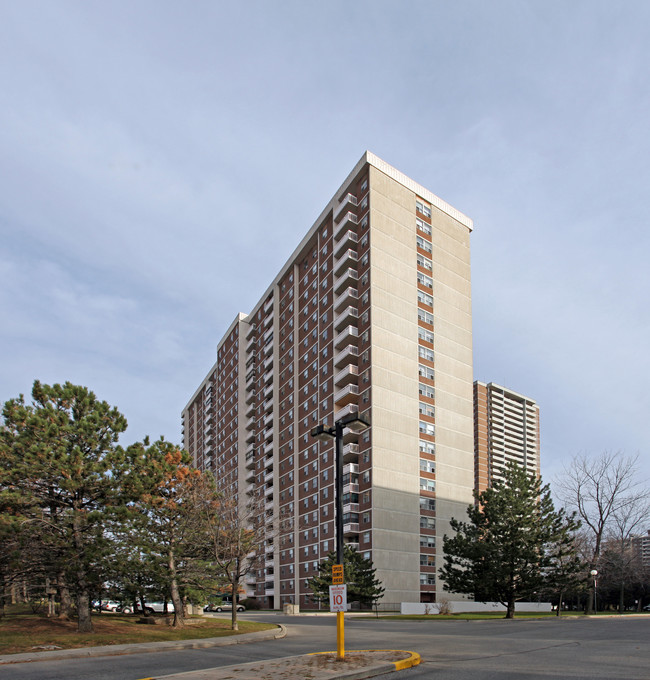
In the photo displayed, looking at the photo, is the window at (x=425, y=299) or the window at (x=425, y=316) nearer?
the window at (x=425, y=316)

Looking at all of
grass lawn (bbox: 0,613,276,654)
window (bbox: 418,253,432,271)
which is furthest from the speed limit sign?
window (bbox: 418,253,432,271)

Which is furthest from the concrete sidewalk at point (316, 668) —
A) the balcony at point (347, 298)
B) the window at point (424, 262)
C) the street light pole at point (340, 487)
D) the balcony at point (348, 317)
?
the window at point (424, 262)

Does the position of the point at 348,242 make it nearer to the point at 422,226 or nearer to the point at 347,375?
the point at 422,226

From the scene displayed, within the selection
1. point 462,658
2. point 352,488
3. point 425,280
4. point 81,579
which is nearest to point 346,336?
point 425,280

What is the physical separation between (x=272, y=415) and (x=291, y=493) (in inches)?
591

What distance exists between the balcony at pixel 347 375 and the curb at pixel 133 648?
45.7 m

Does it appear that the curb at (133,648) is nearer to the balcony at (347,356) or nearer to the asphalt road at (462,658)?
the asphalt road at (462,658)

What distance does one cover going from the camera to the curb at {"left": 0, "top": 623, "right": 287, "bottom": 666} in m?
19.5

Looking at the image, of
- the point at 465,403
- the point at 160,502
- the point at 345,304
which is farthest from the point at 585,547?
the point at 160,502

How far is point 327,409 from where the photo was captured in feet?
253

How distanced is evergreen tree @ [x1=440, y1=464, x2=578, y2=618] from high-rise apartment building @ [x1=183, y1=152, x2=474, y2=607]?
2063 cm

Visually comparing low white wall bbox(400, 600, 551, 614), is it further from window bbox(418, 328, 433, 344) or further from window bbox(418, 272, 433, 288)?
window bbox(418, 272, 433, 288)

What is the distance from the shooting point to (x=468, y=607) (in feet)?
210

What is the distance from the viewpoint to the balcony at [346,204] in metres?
79.4
